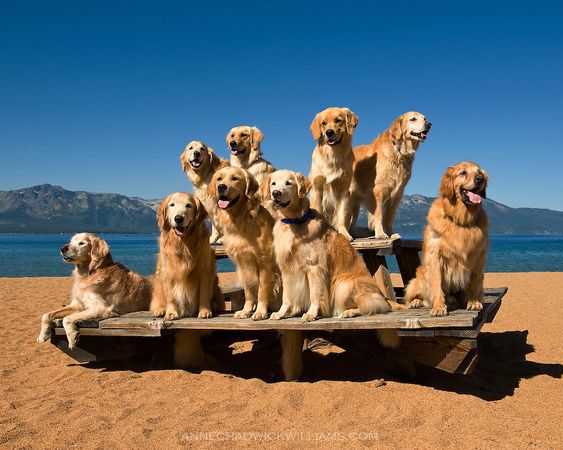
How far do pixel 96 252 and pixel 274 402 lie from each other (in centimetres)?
259

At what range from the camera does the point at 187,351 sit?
557 centimetres

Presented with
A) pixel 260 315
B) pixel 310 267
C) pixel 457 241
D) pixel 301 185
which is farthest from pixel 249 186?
pixel 457 241

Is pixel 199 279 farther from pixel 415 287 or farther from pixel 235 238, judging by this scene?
pixel 415 287

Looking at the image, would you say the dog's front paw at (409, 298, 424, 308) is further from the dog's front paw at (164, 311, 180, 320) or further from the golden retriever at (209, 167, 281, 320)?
the dog's front paw at (164, 311, 180, 320)

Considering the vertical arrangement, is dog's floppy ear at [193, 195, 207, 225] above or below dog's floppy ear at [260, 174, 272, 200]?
below

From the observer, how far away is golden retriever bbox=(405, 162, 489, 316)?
4473 millimetres

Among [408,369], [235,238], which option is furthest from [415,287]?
[235,238]

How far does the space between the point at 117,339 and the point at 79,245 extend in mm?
1193

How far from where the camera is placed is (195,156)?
6531 millimetres

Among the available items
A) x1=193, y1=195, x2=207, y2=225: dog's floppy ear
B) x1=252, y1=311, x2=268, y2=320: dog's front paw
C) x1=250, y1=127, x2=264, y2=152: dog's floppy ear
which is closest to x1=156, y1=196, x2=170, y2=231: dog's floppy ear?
x1=193, y1=195, x2=207, y2=225: dog's floppy ear

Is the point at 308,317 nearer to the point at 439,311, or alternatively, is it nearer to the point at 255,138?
the point at 439,311

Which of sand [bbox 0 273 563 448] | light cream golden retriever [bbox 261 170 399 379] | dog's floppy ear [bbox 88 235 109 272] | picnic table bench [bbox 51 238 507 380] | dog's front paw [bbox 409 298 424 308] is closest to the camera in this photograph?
sand [bbox 0 273 563 448]

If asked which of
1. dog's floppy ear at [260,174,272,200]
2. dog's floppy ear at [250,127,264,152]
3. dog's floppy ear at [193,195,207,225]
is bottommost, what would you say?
dog's floppy ear at [193,195,207,225]

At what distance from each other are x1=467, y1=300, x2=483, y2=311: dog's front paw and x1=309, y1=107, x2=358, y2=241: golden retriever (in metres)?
1.81
